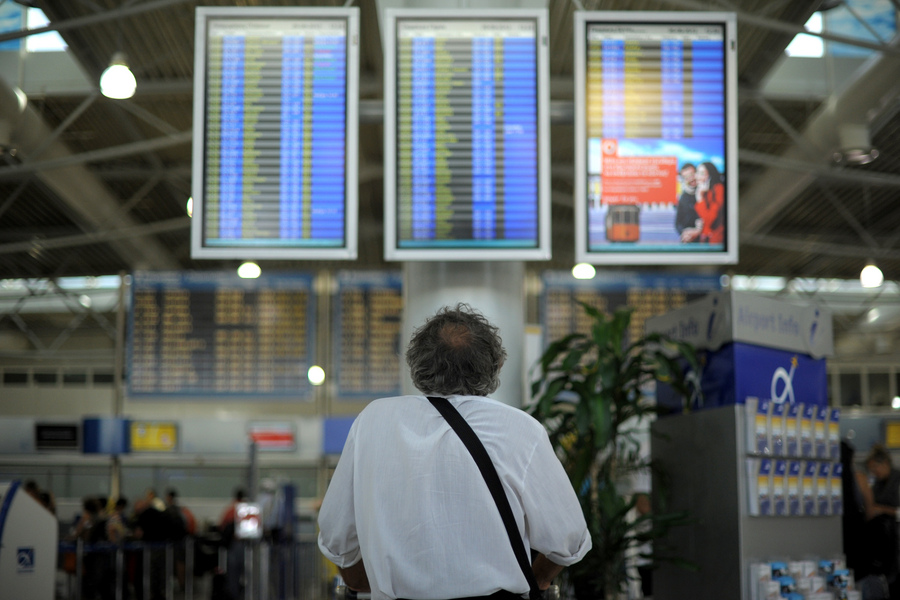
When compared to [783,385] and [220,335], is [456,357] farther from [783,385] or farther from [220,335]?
[220,335]

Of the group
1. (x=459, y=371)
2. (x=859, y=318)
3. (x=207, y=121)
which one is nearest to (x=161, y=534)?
(x=207, y=121)

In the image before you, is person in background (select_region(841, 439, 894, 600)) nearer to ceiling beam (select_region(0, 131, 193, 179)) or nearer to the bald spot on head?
the bald spot on head

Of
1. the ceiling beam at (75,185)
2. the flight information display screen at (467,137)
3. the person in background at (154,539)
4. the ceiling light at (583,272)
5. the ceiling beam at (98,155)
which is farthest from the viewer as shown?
the person in background at (154,539)

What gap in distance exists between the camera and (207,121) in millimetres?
4352

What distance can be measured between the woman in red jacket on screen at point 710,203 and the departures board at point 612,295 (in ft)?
16.3

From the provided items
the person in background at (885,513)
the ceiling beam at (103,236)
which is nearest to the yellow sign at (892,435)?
the person in background at (885,513)

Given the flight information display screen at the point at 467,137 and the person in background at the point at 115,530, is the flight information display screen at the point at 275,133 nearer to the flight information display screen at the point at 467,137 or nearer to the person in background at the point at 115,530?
the flight information display screen at the point at 467,137

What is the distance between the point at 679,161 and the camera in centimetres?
434

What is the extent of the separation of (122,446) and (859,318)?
14516 millimetres

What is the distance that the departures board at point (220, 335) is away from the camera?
369 inches

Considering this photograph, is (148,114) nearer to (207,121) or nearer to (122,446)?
(122,446)

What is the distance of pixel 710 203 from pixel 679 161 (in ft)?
0.82

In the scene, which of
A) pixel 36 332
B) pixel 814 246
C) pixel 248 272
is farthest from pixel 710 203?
pixel 36 332

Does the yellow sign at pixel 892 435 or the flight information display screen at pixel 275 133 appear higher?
the flight information display screen at pixel 275 133
